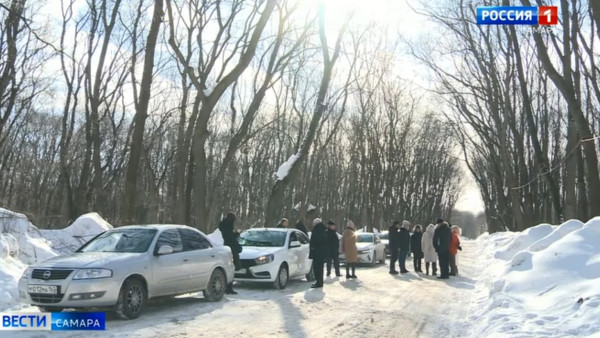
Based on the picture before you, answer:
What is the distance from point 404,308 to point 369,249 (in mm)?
12085

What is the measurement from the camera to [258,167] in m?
53.3

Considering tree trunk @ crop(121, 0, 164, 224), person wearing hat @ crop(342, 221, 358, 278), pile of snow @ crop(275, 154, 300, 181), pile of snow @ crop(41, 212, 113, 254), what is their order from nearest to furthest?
pile of snow @ crop(41, 212, 113, 254) < tree trunk @ crop(121, 0, 164, 224) < person wearing hat @ crop(342, 221, 358, 278) < pile of snow @ crop(275, 154, 300, 181)

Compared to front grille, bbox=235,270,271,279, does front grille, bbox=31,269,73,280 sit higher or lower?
higher

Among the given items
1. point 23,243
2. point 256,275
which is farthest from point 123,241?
point 23,243

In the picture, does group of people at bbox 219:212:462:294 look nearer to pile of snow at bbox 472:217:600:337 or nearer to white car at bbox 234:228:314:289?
white car at bbox 234:228:314:289

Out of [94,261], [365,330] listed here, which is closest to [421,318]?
[365,330]

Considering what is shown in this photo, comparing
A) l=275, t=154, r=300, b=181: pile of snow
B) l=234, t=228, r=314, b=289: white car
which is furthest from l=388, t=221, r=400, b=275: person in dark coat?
l=275, t=154, r=300, b=181: pile of snow

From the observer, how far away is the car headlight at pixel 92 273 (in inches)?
323

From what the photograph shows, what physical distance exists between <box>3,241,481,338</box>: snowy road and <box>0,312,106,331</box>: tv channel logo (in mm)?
240

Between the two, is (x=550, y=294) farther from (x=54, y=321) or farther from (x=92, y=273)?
(x=54, y=321)

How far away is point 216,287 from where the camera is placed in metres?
11.2

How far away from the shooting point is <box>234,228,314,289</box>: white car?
13.2m

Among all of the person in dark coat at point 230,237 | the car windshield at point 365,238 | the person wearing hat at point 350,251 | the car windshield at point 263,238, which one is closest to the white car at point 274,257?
the car windshield at point 263,238

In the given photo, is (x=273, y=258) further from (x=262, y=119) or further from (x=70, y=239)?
(x=262, y=119)
